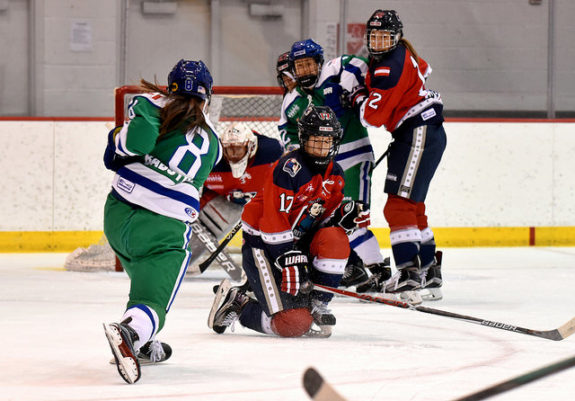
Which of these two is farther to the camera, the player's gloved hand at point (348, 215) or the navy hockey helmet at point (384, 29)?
the navy hockey helmet at point (384, 29)

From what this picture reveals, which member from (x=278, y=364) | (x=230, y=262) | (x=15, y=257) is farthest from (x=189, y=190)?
(x=15, y=257)

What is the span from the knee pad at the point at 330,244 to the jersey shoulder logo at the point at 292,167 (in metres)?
0.23

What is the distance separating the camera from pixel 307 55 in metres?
4.19

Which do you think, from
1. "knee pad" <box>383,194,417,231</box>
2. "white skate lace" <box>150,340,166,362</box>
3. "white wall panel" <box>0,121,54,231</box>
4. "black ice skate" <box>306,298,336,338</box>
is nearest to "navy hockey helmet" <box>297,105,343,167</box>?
"black ice skate" <box>306,298,336,338</box>

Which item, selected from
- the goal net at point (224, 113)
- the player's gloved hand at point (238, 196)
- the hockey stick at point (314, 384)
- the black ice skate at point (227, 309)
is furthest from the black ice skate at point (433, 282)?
the hockey stick at point (314, 384)

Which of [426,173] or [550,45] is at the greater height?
[550,45]

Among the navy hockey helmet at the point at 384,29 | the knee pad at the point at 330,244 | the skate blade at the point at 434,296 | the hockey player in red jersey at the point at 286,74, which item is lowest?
the skate blade at the point at 434,296

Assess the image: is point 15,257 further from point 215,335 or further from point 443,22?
point 443,22

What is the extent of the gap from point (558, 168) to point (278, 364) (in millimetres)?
4188

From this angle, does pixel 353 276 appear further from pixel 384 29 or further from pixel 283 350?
pixel 283 350

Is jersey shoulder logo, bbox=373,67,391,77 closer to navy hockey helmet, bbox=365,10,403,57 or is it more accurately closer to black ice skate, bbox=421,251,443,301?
navy hockey helmet, bbox=365,10,403,57

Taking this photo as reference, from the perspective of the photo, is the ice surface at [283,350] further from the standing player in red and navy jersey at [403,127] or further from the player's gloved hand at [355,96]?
the player's gloved hand at [355,96]

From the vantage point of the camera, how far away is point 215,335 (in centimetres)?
324

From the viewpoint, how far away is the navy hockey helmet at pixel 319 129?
3.14 metres
